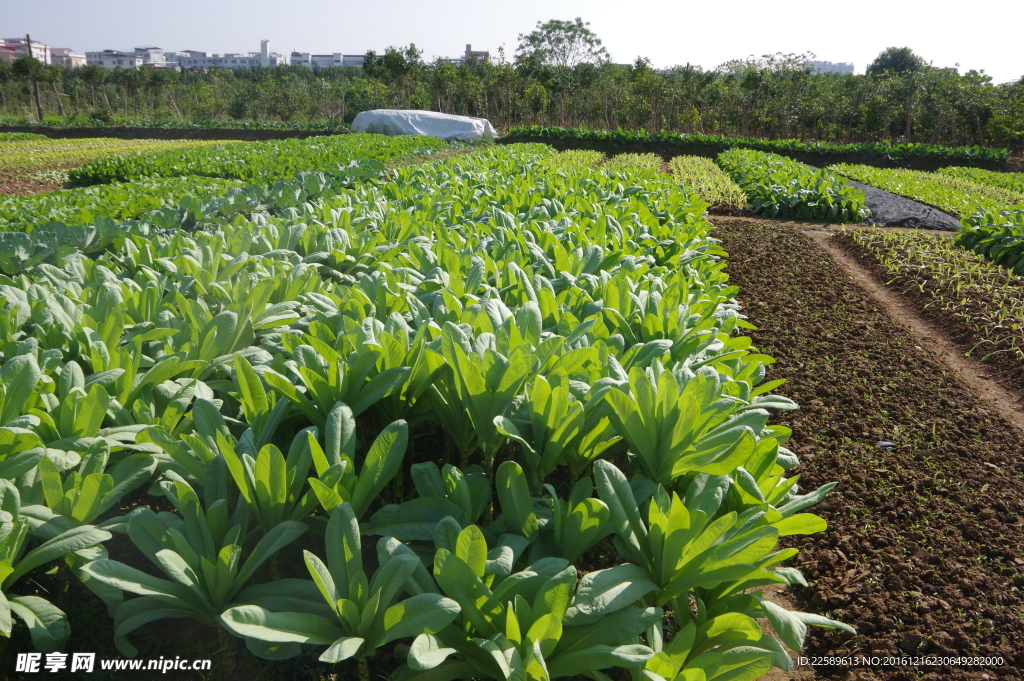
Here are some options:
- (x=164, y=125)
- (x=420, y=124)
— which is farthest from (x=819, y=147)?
(x=164, y=125)

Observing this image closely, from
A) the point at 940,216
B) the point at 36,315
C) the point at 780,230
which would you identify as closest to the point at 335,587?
the point at 36,315

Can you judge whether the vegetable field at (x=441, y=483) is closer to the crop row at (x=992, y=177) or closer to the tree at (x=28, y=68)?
the crop row at (x=992, y=177)

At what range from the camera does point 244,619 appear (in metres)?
1.15

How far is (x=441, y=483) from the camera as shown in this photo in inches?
65.4

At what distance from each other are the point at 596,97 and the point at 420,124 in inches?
869

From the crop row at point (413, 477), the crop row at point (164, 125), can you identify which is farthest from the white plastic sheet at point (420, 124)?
the crop row at point (413, 477)

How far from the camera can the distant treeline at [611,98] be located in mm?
40375

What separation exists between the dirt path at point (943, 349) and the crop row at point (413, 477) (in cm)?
345

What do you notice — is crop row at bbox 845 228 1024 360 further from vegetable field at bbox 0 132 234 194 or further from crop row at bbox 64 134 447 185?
vegetable field at bbox 0 132 234 194

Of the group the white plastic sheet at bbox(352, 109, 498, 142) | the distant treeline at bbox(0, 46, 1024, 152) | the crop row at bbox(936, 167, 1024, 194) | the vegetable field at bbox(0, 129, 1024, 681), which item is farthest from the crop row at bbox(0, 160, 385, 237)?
the distant treeline at bbox(0, 46, 1024, 152)

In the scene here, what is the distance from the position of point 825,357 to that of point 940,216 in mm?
10877

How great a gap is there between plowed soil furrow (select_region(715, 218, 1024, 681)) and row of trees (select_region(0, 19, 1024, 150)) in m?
41.0

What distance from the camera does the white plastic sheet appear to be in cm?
3306

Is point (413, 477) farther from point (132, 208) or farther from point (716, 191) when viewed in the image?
point (716, 191)
